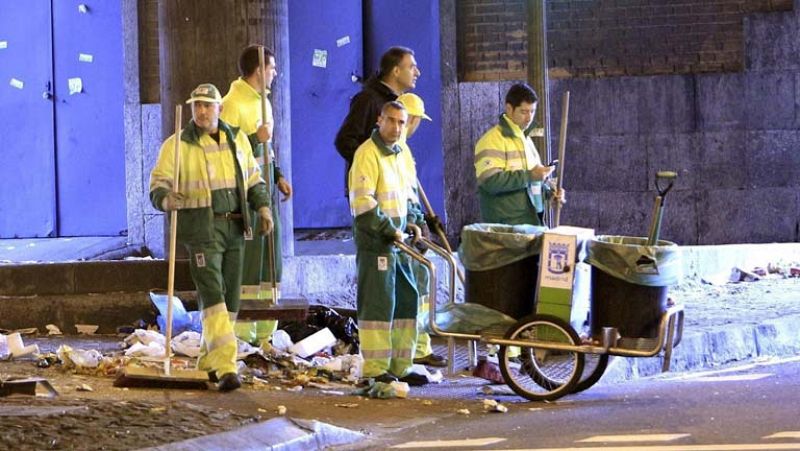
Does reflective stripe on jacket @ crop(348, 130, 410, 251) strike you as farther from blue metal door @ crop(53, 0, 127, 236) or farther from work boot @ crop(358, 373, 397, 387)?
blue metal door @ crop(53, 0, 127, 236)

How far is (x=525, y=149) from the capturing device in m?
11.9

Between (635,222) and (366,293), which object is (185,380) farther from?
(635,222)

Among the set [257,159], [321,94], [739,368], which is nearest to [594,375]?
[739,368]

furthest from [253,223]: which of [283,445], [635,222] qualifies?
[635,222]

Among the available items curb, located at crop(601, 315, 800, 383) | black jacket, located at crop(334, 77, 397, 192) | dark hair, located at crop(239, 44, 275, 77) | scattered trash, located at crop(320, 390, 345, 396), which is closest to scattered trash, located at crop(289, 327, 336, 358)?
scattered trash, located at crop(320, 390, 345, 396)

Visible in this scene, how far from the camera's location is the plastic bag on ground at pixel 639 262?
32.6 feet

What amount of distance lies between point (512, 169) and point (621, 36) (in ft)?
23.9

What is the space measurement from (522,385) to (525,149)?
7.41 feet

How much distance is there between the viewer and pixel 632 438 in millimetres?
8570

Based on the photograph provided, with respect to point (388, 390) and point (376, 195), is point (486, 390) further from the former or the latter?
point (376, 195)

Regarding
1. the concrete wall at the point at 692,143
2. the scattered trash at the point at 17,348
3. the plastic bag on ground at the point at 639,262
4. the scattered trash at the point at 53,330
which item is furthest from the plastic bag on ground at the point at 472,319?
the concrete wall at the point at 692,143

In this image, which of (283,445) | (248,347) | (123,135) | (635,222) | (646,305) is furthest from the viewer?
(123,135)

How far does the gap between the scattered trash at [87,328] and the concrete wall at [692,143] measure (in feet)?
20.2

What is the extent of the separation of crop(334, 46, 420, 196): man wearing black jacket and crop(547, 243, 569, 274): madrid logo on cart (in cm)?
175
